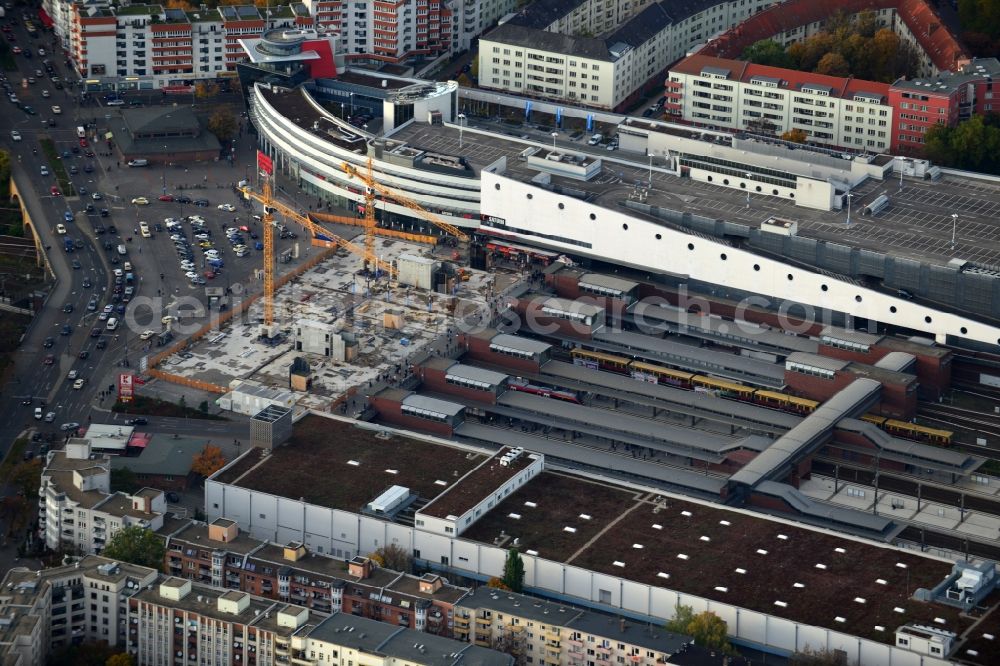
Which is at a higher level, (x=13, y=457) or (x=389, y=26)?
(x=389, y=26)

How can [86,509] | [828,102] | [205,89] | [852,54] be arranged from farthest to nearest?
1. [205,89]
2. [852,54]
3. [828,102]
4. [86,509]

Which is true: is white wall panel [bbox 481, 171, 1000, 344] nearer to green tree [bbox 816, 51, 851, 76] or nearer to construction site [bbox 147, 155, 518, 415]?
construction site [bbox 147, 155, 518, 415]

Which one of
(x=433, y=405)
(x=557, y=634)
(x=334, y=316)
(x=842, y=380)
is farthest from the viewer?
(x=334, y=316)

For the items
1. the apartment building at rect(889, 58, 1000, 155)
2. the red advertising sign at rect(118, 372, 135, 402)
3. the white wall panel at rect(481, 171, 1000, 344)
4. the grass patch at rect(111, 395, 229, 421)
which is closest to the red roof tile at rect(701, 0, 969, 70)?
the apartment building at rect(889, 58, 1000, 155)

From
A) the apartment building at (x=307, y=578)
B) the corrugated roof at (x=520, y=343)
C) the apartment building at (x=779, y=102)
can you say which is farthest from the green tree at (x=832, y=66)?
the apartment building at (x=307, y=578)

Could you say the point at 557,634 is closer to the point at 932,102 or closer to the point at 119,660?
the point at 119,660

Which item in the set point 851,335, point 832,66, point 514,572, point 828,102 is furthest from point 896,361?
Result: point 832,66
